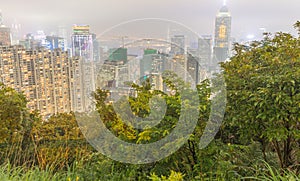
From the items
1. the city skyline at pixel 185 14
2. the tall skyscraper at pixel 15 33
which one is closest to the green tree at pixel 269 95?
the city skyline at pixel 185 14

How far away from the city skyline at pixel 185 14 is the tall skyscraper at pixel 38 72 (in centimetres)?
93

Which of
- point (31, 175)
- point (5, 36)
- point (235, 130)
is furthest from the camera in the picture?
point (5, 36)

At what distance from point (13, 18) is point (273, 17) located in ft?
16.0

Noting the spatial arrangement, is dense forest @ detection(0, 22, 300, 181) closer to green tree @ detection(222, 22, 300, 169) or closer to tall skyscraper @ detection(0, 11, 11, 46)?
green tree @ detection(222, 22, 300, 169)

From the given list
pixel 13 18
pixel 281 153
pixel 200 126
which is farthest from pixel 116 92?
pixel 13 18

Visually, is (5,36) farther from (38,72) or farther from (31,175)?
(31,175)

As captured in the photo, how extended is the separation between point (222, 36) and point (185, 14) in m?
0.47

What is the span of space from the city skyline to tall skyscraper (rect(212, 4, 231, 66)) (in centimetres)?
7

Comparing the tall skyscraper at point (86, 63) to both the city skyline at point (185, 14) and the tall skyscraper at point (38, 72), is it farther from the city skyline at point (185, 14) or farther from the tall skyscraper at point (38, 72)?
the tall skyscraper at point (38, 72)

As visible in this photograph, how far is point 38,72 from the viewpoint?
553 cm

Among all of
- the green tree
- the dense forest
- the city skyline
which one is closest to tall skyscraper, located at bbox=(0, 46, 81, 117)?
the city skyline

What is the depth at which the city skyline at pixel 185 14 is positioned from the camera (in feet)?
7.49

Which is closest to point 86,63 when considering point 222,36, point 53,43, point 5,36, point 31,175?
point 31,175

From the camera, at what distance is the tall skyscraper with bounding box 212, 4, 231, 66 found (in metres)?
2.08
